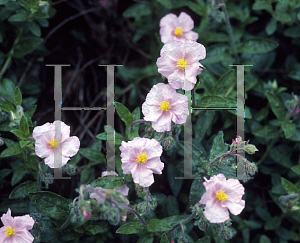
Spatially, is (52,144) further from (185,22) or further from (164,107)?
(185,22)

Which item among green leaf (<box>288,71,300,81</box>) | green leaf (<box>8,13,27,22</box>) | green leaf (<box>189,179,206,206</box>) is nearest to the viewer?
green leaf (<box>189,179,206,206</box>)

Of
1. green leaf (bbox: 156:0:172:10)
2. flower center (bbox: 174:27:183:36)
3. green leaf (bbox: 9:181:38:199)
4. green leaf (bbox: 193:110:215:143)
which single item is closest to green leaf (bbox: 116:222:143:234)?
green leaf (bbox: 9:181:38:199)

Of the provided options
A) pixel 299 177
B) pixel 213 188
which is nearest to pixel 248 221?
pixel 299 177

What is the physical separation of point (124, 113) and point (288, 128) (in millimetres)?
1418

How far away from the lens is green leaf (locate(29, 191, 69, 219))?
7.23 ft

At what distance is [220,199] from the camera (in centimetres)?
194

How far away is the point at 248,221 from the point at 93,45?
2540 mm

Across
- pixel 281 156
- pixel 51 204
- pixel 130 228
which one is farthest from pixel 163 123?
pixel 281 156

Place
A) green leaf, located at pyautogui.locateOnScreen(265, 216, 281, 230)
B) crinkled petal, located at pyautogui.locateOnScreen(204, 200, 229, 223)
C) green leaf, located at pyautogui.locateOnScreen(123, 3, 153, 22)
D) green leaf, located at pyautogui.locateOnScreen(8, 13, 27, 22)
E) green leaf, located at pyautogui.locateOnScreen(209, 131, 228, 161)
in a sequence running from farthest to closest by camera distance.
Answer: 1. green leaf, located at pyautogui.locateOnScreen(123, 3, 153, 22)
2. green leaf, located at pyautogui.locateOnScreen(265, 216, 281, 230)
3. green leaf, located at pyautogui.locateOnScreen(8, 13, 27, 22)
4. green leaf, located at pyautogui.locateOnScreen(209, 131, 228, 161)
5. crinkled petal, located at pyautogui.locateOnScreen(204, 200, 229, 223)

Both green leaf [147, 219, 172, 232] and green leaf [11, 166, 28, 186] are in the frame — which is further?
green leaf [11, 166, 28, 186]

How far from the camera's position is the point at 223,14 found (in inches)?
113

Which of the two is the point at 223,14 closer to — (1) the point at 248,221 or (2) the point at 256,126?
(2) the point at 256,126

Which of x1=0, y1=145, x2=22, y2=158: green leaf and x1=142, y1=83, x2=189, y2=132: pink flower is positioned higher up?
x1=142, y1=83, x2=189, y2=132: pink flower

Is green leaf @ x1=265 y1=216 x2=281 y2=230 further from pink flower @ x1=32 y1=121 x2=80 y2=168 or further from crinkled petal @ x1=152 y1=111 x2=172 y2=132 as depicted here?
pink flower @ x1=32 y1=121 x2=80 y2=168
